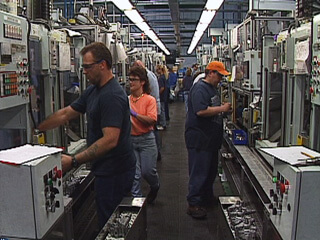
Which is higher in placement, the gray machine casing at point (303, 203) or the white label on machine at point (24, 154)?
the white label on machine at point (24, 154)

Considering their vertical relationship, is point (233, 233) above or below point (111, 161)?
below

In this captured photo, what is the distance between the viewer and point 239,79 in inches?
196

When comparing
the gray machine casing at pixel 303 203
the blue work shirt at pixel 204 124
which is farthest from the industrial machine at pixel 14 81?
the blue work shirt at pixel 204 124

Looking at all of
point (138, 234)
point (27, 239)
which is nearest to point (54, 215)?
point (27, 239)

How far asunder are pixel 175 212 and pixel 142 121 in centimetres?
124

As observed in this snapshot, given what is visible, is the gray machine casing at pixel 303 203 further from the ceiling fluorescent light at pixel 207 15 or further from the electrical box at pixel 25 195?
the ceiling fluorescent light at pixel 207 15

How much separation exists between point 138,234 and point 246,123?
84.9 inches

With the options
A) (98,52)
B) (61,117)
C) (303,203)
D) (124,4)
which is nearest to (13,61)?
(98,52)

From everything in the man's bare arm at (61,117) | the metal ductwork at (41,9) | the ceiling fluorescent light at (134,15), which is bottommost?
the man's bare arm at (61,117)

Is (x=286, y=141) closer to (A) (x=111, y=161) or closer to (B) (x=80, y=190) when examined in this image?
(A) (x=111, y=161)

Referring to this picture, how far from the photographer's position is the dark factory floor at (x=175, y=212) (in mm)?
3914

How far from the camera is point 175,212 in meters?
4.48

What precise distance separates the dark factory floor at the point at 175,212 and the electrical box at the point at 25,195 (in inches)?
63.4

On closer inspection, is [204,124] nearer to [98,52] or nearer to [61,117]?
[61,117]
